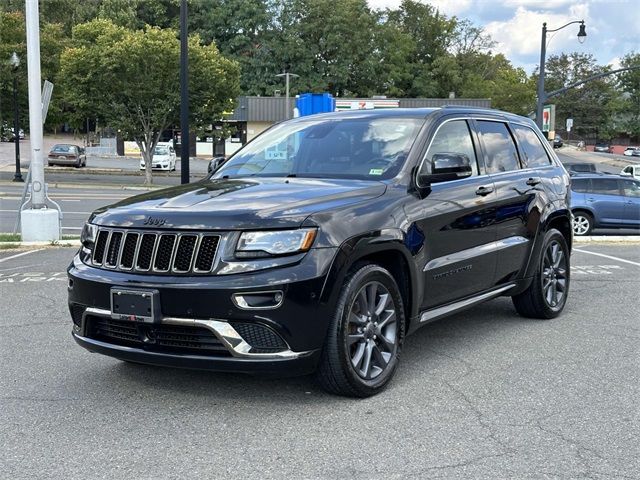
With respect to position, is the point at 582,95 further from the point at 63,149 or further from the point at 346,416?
the point at 346,416

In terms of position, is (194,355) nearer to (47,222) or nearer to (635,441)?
(635,441)

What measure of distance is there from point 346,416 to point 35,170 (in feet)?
29.4

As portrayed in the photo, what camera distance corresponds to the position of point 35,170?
11.2m

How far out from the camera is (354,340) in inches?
161

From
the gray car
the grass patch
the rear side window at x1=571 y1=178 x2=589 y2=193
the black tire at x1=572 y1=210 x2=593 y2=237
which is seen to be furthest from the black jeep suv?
the gray car

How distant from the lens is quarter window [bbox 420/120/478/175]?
4.90 metres

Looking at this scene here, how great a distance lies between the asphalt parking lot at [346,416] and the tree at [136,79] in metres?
27.0

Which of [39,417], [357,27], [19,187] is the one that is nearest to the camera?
[39,417]

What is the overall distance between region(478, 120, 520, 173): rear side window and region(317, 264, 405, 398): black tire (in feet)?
6.02

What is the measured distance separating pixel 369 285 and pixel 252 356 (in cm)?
88

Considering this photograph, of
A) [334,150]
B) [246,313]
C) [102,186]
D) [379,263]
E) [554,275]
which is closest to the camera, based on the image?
[246,313]

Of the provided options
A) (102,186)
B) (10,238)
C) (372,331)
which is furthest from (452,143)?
(102,186)

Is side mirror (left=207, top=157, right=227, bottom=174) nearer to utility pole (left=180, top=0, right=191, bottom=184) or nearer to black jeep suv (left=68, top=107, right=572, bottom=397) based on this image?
black jeep suv (left=68, top=107, right=572, bottom=397)

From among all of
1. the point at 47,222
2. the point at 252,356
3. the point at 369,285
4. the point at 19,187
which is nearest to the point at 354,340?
the point at 369,285
